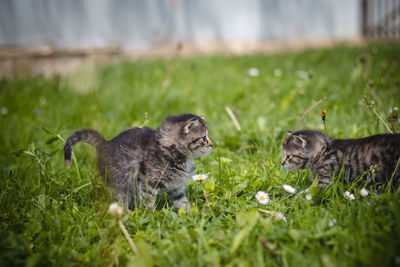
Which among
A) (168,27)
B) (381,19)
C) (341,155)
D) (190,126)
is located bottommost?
(341,155)

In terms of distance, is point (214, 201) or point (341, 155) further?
point (341, 155)

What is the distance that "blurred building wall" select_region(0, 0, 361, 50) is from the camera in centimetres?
855

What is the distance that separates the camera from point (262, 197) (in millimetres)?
2240

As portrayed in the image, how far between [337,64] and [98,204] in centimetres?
566

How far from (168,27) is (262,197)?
27.4 feet

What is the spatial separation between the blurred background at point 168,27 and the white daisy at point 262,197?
22.6ft

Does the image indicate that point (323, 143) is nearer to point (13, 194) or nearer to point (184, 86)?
point (13, 194)

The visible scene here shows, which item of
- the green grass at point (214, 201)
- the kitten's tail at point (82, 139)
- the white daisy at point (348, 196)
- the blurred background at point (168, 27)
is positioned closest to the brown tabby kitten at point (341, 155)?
the green grass at point (214, 201)

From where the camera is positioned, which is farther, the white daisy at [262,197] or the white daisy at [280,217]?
the white daisy at [262,197]

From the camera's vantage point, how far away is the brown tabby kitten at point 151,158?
242 cm

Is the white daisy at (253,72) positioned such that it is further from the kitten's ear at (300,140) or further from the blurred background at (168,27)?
the kitten's ear at (300,140)

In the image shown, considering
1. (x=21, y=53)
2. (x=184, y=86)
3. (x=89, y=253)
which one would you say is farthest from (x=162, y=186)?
(x=21, y=53)

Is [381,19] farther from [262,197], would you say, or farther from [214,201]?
[214,201]

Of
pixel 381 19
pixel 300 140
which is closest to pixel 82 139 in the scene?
pixel 300 140
